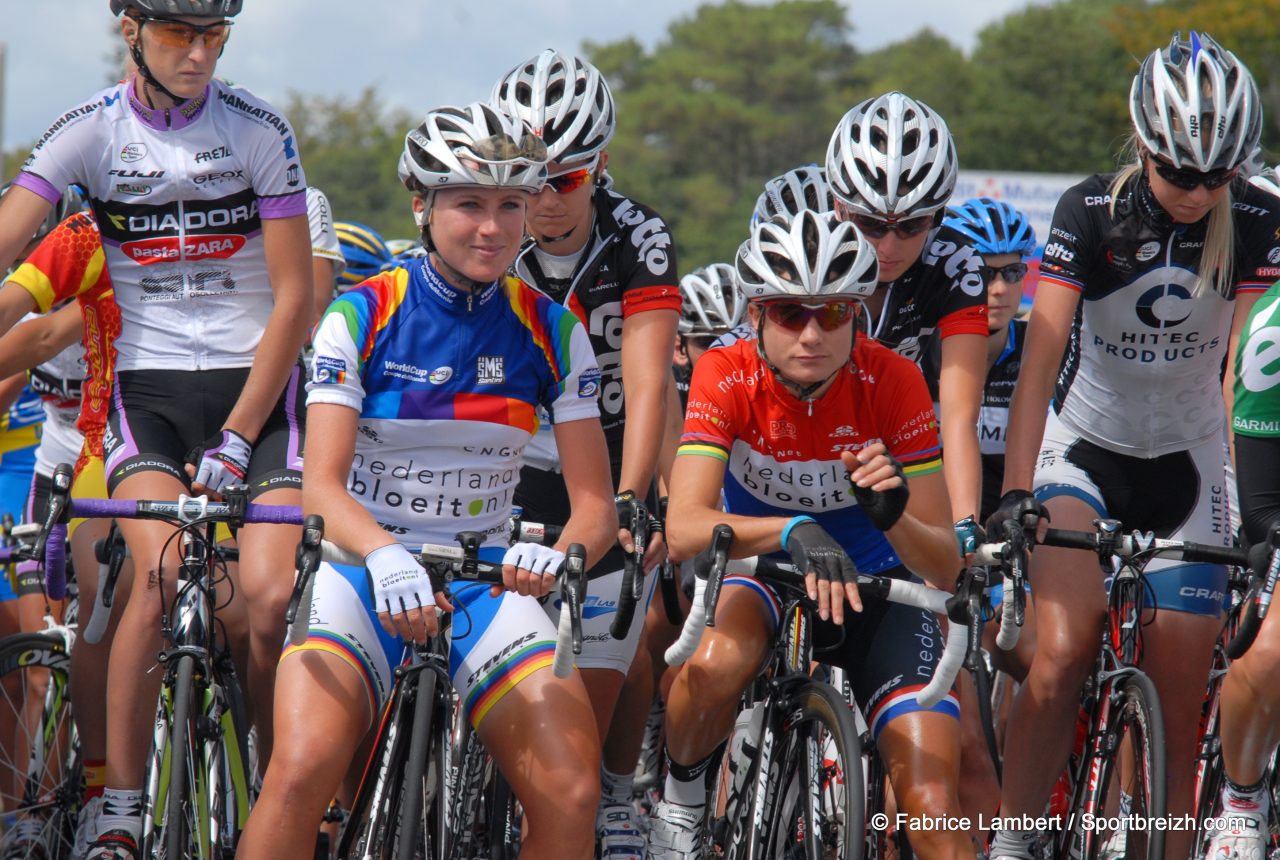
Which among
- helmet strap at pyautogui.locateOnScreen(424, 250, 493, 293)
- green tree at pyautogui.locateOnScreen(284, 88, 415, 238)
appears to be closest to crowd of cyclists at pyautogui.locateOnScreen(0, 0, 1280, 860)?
helmet strap at pyautogui.locateOnScreen(424, 250, 493, 293)

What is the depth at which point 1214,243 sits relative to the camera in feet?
19.1

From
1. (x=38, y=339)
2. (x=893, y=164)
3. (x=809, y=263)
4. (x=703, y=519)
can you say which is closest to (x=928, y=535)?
(x=703, y=519)

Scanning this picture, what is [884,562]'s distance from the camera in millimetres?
5406

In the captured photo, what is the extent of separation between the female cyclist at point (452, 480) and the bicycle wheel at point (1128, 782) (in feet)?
5.62

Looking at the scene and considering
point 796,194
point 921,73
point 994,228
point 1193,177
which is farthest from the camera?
point 921,73

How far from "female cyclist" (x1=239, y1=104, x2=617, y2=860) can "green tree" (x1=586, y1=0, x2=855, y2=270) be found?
60.2m

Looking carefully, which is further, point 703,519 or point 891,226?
point 891,226

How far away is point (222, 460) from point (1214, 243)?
361 centimetres

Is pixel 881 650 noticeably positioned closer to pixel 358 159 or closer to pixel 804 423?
pixel 804 423

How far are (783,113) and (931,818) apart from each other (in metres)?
85.2

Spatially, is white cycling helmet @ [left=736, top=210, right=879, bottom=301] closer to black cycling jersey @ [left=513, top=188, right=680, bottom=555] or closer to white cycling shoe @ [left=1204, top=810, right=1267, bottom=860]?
black cycling jersey @ [left=513, top=188, right=680, bottom=555]

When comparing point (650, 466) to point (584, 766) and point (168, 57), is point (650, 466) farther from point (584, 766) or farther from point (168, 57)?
point (168, 57)

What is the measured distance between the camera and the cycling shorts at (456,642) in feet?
14.9

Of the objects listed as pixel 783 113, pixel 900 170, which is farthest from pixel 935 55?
pixel 900 170
